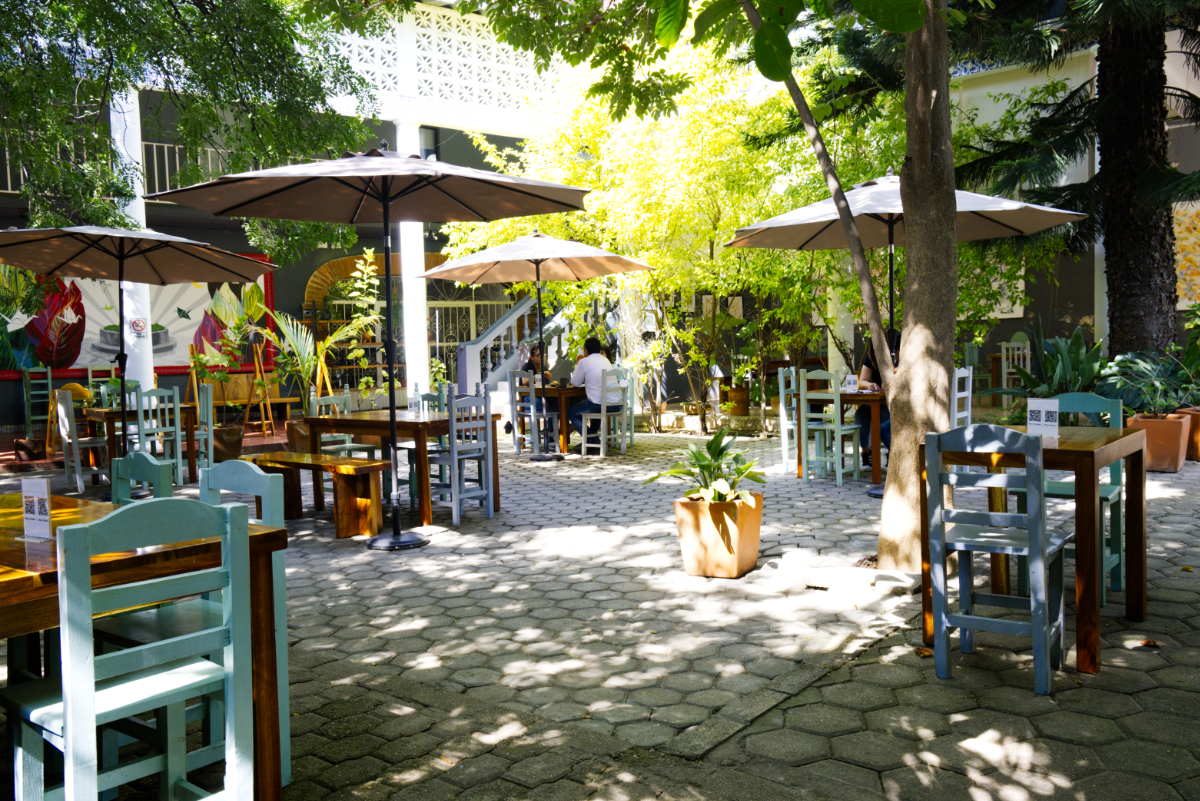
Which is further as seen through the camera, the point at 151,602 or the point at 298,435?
the point at 298,435

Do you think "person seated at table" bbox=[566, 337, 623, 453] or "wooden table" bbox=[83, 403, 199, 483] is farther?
"person seated at table" bbox=[566, 337, 623, 453]

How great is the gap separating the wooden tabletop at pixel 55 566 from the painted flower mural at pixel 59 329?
1221 centimetres

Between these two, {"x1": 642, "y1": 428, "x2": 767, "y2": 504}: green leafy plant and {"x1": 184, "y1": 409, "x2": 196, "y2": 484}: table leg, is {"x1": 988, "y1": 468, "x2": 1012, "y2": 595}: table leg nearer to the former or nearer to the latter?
{"x1": 642, "y1": 428, "x2": 767, "y2": 504}: green leafy plant

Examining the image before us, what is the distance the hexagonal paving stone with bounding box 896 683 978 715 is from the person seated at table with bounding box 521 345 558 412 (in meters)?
7.39

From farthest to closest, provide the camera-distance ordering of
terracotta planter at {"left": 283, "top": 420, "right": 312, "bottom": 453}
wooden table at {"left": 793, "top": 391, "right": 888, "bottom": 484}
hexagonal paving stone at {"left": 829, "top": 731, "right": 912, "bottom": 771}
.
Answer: terracotta planter at {"left": 283, "top": 420, "right": 312, "bottom": 453} → wooden table at {"left": 793, "top": 391, "right": 888, "bottom": 484} → hexagonal paving stone at {"left": 829, "top": 731, "right": 912, "bottom": 771}

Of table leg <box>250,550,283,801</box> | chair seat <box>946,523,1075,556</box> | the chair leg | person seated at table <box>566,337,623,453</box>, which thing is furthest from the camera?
person seated at table <box>566,337,623,453</box>

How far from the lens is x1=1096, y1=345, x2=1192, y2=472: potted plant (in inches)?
310

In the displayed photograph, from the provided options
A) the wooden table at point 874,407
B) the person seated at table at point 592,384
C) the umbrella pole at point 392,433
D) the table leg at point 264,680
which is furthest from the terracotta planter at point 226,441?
the table leg at point 264,680

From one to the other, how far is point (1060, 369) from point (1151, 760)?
6.94 meters

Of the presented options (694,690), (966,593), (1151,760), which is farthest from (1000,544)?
(694,690)

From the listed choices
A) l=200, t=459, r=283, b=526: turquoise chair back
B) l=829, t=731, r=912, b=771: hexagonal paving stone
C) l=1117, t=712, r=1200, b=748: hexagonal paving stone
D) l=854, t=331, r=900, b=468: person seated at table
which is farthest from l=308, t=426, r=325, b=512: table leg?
l=1117, t=712, r=1200, b=748: hexagonal paving stone

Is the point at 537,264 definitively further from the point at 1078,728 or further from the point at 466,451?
the point at 1078,728

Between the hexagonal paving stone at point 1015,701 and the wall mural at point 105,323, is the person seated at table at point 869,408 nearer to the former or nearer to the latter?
the hexagonal paving stone at point 1015,701

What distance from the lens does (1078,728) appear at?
9.80 feet
